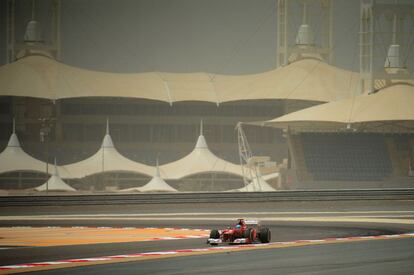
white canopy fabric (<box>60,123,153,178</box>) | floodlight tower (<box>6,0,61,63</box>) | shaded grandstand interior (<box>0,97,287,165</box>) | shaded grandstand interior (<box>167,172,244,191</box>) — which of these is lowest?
shaded grandstand interior (<box>167,172,244,191</box>)

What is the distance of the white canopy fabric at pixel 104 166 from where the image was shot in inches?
2990

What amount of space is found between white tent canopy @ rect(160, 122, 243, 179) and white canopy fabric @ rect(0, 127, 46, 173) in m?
10.3

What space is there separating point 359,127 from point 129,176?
2128cm

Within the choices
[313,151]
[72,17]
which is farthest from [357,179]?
[72,17]

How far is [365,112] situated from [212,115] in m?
29.1

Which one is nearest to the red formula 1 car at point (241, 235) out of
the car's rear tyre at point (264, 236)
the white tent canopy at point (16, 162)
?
the car's rear tyre at point (264, 236)

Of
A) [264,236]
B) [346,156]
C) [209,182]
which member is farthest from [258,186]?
[264,236]

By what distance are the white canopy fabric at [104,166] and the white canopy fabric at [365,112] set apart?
12.2 m

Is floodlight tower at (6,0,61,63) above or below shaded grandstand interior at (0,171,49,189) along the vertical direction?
above

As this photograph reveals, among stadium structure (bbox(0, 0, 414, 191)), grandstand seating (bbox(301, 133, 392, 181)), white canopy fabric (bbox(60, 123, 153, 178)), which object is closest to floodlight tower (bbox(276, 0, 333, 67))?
stadium structure (bbox(0, 0, 414, 191))

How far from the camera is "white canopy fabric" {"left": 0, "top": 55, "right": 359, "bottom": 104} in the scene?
306 ft

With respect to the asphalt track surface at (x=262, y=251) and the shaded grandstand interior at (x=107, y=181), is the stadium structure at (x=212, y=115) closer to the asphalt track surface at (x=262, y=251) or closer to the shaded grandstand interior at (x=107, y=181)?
the shaded grandstand interior at (x=107, y=181)

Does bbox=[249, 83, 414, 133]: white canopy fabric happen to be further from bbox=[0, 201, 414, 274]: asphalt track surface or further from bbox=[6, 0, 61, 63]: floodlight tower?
bbox=[0, 201, 414, 274]: asphalt track surface

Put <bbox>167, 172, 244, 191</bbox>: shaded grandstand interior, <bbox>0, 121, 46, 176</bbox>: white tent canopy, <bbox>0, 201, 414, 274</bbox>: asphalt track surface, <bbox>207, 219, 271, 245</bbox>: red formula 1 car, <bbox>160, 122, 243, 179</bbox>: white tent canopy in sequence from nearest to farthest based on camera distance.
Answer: <bbox>0, 201, 414, 274</bbox>: asphalt track surface
<bbox>207, 219, 271, 245</bbox>: red formula 1 car
<bbox>0, 121, 46, 176</bbox>: white tent canopy
<bbox>160, 122, 243, 179</bbox>: white tent canopy
<bbox>167, 172, 244, 191</bbox>: shaded grandstand interior
